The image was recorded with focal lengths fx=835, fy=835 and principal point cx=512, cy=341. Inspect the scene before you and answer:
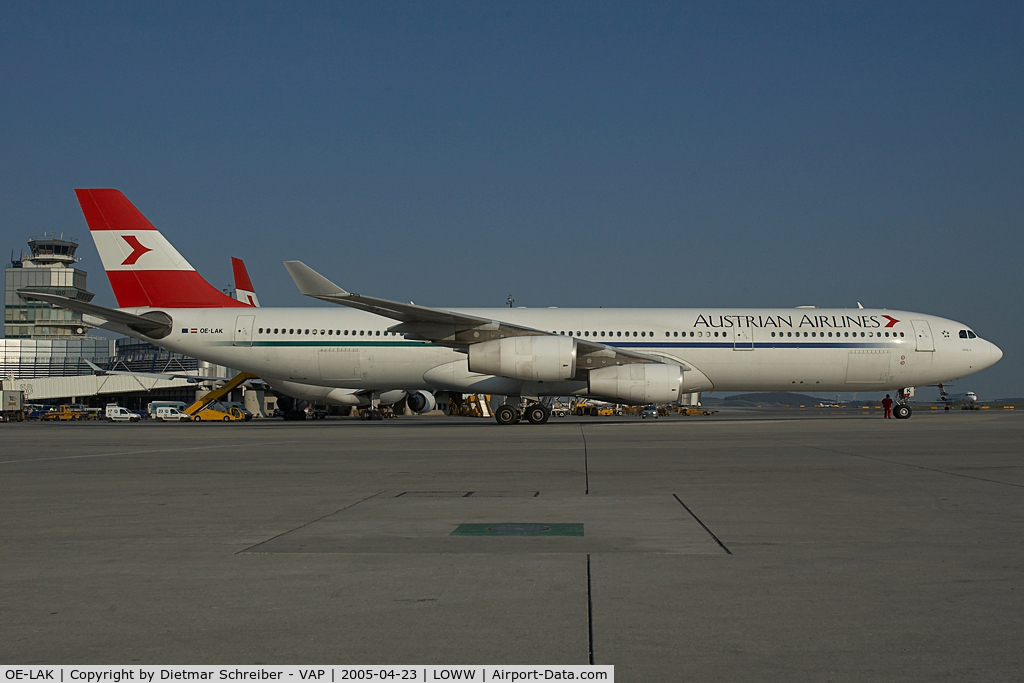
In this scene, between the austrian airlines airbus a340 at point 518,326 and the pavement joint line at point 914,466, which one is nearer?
the pavement joint line at point 914,466

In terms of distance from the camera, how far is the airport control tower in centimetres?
11488

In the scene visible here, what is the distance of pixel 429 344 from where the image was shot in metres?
25.4

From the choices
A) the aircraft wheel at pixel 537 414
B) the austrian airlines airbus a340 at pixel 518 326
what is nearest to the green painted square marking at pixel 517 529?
the austrian airlines airbus a340 at pixel 518 326

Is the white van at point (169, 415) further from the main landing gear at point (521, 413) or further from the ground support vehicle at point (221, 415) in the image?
the main landing gear at point (521, 413)

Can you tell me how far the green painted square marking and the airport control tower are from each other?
404 ft

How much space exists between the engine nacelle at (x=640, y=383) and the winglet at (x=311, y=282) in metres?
7.53

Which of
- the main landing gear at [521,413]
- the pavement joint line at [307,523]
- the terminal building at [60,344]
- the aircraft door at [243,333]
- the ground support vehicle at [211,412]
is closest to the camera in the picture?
the pavement joint line at [307,523]

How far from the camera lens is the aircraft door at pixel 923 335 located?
1020 inches

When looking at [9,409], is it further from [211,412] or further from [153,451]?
[153,451]

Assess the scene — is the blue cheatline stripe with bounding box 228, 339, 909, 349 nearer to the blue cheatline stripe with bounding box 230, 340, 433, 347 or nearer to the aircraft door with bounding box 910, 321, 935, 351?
the blue cheatline stripe with bounding box 230, 340, 433, 347

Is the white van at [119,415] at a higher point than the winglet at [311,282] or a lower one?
lower

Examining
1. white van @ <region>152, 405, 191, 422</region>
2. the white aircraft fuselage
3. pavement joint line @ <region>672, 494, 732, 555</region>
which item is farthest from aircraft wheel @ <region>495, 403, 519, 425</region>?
white van @ <region>152, 405, 191, 422</region>

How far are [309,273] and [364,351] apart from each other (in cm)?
464

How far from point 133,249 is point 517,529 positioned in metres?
24.0
